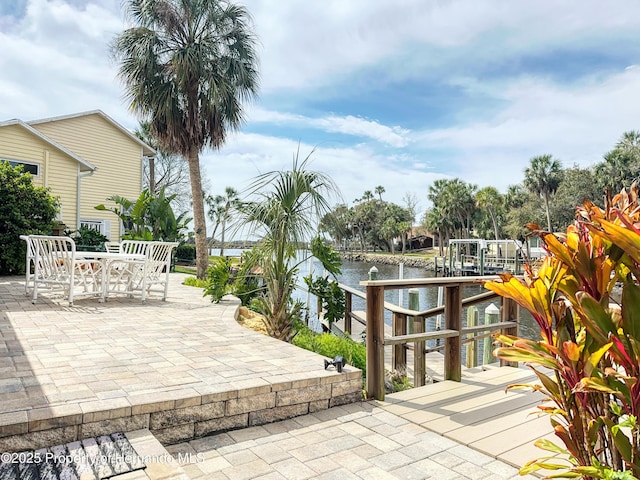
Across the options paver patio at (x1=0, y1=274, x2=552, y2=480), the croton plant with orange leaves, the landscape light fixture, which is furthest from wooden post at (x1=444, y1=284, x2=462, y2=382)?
the croton plant with orange leaves

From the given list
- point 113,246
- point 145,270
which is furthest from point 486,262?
point 145,270

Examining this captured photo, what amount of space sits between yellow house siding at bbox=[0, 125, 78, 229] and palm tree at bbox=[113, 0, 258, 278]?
415 cm

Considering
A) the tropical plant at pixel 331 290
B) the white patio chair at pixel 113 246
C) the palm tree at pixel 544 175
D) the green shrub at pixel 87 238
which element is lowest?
the tropical plant at pixel 331 290

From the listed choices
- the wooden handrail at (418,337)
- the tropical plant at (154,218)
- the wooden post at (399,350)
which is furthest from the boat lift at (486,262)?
the wooden handrail at (418,337)

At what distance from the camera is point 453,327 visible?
12.9 feet

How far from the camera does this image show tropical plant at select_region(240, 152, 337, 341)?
455cm

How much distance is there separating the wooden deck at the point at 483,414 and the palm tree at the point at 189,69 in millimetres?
9015

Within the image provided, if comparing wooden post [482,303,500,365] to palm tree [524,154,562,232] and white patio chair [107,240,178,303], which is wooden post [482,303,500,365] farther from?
palm tree [524,154,562,232]

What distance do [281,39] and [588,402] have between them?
10.2 meters

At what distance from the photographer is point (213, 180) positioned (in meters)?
32.0

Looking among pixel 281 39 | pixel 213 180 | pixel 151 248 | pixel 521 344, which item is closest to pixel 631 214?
pixel 521 344

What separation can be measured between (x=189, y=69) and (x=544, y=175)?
115 ft

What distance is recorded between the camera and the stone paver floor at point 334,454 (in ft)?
7.28

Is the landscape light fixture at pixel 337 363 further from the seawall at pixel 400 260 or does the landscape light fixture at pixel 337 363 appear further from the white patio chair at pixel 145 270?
the seawall at pixel 400 260
